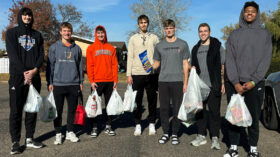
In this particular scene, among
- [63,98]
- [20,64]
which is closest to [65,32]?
[20,64]

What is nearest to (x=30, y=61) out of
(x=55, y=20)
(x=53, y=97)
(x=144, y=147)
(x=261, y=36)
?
(x=53, y=97)

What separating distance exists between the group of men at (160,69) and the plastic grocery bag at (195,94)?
14cm

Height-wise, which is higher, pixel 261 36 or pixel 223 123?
pixel 261 36

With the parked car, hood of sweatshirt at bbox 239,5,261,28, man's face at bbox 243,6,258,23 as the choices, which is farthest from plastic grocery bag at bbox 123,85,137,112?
the parked car

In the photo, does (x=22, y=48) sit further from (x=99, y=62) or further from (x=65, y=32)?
(x=99, y=62)

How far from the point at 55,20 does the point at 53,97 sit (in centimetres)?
3322

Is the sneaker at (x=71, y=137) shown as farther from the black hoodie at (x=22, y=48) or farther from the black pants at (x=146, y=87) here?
the black hoodie at (x=22, y=48)

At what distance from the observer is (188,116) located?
13.7 ft

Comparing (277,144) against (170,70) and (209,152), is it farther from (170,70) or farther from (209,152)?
(170,70)

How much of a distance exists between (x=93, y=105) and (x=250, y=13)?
3.06 meters

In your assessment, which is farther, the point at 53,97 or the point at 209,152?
the point at 53,97

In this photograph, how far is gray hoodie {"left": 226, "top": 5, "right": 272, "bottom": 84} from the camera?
335cm

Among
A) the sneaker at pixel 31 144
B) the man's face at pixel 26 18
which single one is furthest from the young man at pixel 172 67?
the man's face at pixel 26 18

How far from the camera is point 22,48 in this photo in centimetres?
394
